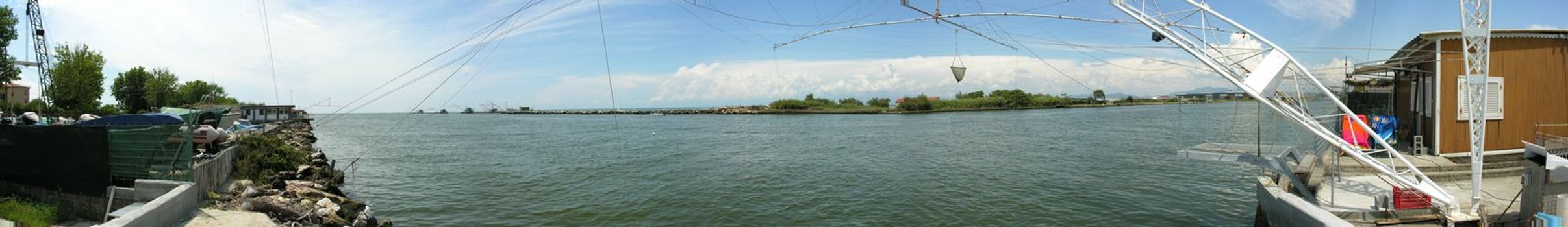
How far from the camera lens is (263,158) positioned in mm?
18766

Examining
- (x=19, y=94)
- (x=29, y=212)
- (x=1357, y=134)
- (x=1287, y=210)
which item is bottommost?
(x=1287, y=210)

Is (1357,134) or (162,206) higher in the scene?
(1357,134)

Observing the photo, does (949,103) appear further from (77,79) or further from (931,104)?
(77,79)

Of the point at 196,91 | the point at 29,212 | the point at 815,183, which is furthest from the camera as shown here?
the point at 196,91

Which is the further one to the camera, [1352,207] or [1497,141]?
[1497,141]

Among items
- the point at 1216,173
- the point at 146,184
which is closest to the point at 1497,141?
the point at 1216,173

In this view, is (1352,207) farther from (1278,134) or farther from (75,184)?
(75,184)

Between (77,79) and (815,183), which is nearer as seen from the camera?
(815,183)

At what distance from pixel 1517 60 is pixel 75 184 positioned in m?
25.7

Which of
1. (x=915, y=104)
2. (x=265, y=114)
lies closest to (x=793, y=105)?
(x=915, y=104)

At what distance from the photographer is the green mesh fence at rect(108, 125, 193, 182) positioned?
11.6 m

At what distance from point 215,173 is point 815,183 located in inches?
537

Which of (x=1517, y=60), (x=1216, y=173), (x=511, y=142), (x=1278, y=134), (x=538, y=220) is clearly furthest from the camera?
(x=511, y=142)

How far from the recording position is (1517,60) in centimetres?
1376
